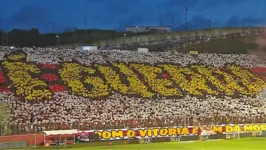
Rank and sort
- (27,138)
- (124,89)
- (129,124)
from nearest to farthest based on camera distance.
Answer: (27,138) < (129,124) < (124,89)

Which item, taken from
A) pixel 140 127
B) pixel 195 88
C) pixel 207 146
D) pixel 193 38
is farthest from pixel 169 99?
pixel 193 38

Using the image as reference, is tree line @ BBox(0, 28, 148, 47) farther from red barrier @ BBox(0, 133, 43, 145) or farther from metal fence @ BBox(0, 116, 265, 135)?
red barrier @ BBox(0, 133, 43, 145)

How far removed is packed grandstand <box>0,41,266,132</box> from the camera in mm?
61531

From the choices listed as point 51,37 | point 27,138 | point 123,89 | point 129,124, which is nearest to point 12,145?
point 27,138

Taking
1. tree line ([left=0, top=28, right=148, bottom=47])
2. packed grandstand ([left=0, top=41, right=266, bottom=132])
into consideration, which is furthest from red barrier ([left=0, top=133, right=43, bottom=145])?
tree line ([left=0, top=28, right=148, bottom=47])

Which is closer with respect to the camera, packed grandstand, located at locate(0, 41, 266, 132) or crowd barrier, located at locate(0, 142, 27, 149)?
crowd barrier, located at locate(0, 142, 27, 149)

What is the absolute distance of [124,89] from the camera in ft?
236

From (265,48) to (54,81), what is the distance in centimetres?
5059

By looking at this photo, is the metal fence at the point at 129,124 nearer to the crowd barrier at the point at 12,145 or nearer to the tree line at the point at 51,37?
the crowd barrier at the point at 12,145

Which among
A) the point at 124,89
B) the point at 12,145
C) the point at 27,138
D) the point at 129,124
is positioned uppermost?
the point at 124,89

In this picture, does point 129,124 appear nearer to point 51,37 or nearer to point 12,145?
point 12,145

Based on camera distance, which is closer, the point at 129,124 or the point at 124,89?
the point at 129,124

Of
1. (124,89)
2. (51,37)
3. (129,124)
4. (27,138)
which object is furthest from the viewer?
(51,37)

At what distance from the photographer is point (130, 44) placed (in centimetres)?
12269
